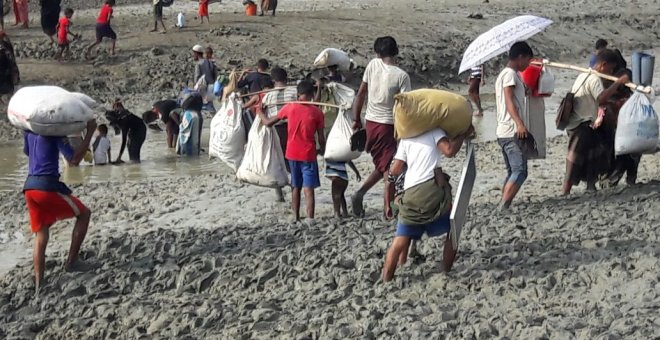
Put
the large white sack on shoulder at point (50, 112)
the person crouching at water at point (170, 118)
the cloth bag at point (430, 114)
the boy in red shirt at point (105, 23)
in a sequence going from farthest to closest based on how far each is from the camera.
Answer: the boy in red shirt at point (105, 23)
the person crouching at water at point (170, 118)
the large white sack on shoulder at point (50, 112)
the cloth bag at point (430, 114)

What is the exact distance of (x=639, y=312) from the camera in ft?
20.7

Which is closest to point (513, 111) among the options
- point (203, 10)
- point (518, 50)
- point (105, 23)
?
point (518, 50)

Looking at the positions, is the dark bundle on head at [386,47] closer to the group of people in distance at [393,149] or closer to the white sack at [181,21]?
the group of people in distance at [393,149]

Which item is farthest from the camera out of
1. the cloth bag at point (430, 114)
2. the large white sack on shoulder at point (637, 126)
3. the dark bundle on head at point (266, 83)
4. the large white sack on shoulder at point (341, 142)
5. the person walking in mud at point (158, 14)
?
the person walking in mud at point (158, 14)

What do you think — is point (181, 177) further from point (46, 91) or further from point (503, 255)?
point (503, 255)

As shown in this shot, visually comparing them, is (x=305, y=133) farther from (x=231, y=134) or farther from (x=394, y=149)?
(x=231, y=134)

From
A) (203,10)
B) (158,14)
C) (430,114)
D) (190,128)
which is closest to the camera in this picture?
(430,114)

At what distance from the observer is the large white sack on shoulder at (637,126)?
361 inches

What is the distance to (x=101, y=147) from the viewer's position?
49.1 ft

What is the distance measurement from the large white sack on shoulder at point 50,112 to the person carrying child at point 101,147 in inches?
270

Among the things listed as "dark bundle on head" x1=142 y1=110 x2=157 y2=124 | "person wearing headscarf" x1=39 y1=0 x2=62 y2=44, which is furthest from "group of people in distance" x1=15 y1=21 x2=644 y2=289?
"person wearing headscarf" x1=39 y1=0 x2=62 y2=44

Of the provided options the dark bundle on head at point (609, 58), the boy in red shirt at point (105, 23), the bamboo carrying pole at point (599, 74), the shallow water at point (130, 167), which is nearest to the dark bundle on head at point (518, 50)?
the bamboo carrying pole at point (599, 74)

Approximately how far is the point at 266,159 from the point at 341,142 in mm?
965

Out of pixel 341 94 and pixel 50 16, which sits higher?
pixel 50 16
